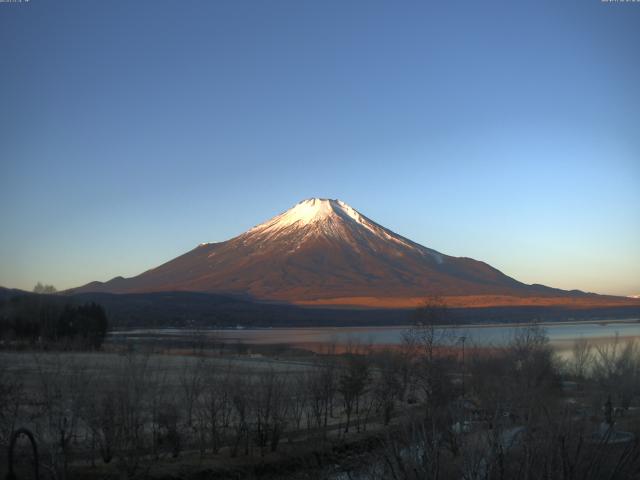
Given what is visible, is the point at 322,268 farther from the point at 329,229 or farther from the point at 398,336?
the point at 398,336

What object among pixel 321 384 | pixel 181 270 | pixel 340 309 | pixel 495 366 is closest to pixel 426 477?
pixel 321 384

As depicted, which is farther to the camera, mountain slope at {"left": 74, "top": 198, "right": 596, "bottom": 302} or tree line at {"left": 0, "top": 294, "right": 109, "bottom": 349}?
mountain slope at {"left": 74, "top": 198, "right": 596, "bottom": 302}

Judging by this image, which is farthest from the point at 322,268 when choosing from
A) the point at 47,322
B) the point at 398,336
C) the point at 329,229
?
the point at 47,322

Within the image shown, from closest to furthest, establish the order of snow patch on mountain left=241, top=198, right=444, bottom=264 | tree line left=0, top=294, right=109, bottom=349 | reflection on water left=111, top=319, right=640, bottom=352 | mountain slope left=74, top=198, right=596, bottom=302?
reflection on water left=111, top=319, right=640, bottom=352, tree line left=0, top=294, right=109, bottom=349, mountain slope left=74, top=198, right=596, bottom=302, snow patch on mountain left=241, top=198, right=444, bottom=264

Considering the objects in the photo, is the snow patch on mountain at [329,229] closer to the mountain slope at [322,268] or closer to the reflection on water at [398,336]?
the mountain slope at [322,268]

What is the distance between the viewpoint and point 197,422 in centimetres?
2153

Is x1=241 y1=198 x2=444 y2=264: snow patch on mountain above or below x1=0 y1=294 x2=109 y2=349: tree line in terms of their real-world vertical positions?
above

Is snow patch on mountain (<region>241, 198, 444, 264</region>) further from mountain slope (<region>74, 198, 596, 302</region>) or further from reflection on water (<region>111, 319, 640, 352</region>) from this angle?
reflection on water (<region>111, 319, 640, 352</region>)

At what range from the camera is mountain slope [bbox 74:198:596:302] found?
5856 inches

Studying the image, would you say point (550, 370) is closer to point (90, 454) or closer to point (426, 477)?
point (90, 454)

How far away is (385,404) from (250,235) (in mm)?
172316

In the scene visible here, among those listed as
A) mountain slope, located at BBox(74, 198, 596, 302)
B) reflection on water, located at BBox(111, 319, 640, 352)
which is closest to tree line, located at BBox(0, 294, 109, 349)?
reflection on water, located at BBox(111, 319, 640, 352)

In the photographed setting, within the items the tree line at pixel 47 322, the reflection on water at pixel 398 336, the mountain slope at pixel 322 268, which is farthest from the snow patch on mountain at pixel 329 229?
the tree line at pixel 47 322

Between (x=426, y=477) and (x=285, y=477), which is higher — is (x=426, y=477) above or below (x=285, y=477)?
above
